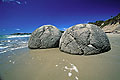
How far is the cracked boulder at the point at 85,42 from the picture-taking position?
7.24 feet

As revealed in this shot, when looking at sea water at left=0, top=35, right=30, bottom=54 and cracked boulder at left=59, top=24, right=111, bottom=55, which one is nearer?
cracked boulder at left=59, top=24, right=111, bottom=55

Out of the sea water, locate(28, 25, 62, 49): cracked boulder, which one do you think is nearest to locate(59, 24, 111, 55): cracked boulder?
locate(28, 25, 62, 49): cracked boulder

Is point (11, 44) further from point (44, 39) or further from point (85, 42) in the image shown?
point (85, 42)

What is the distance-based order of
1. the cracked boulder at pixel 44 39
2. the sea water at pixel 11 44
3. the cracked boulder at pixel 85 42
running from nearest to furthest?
the cracked boulder at pixel 85 42, the cracked boulder at pixel 44 39, the sea water at pixel 11 44

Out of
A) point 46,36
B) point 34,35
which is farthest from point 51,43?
point 34,35

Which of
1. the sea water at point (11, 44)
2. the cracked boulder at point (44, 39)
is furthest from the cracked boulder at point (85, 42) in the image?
the sea water at point (11, 44)

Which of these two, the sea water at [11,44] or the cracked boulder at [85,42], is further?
the sea water at [11,44]

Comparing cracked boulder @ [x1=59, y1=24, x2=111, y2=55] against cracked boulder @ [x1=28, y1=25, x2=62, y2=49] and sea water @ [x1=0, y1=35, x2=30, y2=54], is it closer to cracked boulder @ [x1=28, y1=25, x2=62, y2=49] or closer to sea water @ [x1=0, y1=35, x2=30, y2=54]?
cracked boulder @ [x1=28, y1=25, x2=62, y2=49]

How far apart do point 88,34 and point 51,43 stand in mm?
2020

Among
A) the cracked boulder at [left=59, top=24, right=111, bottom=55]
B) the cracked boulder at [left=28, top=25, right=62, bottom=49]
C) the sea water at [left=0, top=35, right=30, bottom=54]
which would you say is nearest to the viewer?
the cracked boulder at [left=59, top=24, right=111, bottom=55]

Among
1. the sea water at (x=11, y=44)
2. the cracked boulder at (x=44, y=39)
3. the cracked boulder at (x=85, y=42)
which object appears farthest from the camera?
the sea water at (x=11, y=44)

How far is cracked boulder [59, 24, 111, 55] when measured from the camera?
221 centimetres

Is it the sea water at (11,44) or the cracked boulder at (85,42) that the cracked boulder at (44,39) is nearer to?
the cracked boulder at (85,42)

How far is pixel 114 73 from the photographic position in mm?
1158
